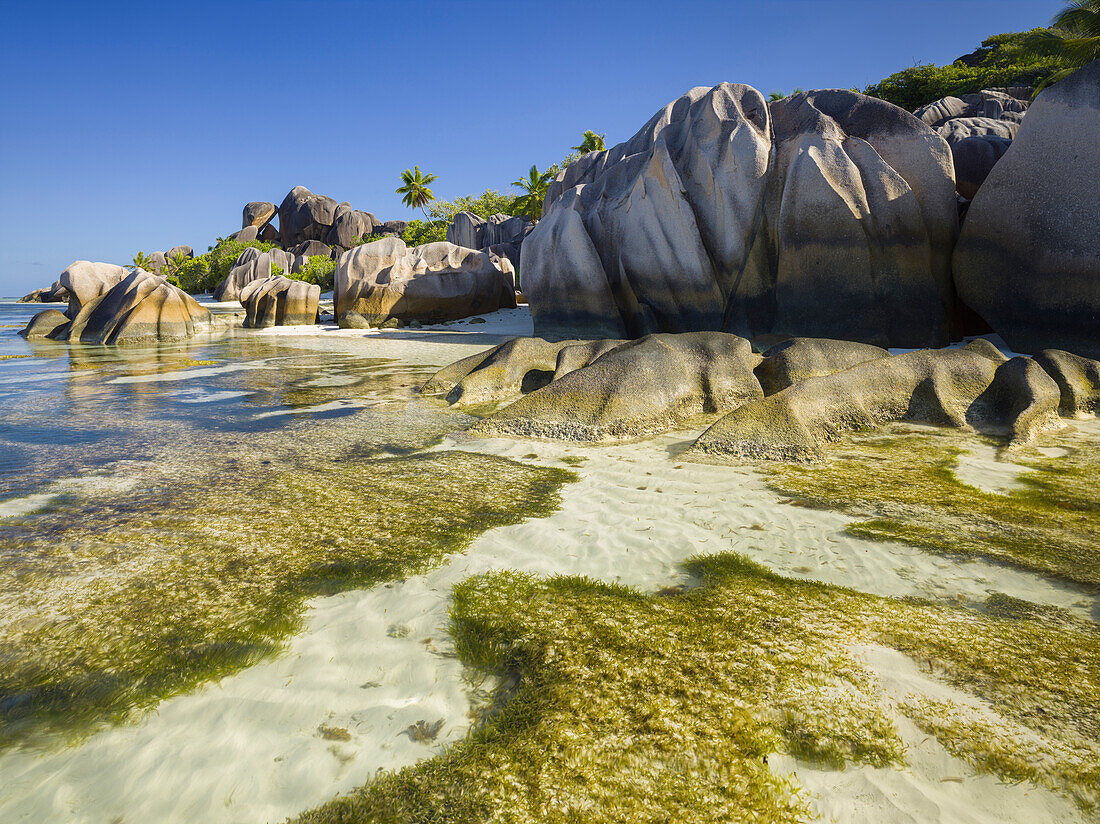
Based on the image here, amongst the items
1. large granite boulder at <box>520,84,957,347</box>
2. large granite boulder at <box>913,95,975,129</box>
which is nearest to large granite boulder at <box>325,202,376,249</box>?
large granite boulder at <box>913,95,975,129</box>

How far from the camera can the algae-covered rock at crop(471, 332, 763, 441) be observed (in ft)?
17.4

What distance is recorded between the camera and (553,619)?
2326mm

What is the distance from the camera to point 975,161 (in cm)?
1014

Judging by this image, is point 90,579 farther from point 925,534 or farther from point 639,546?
point 925,534

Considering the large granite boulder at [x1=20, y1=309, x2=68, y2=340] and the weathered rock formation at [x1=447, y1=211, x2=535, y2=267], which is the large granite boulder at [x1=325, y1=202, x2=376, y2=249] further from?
the large granite boulder at [x1=20, y1=309, x2=68, y2=340]

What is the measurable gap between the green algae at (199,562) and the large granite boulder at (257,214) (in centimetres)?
6459

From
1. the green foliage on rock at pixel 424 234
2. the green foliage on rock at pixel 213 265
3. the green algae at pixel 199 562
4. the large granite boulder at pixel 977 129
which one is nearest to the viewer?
the green algae at pixel 199 562

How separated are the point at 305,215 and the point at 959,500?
61.1 m

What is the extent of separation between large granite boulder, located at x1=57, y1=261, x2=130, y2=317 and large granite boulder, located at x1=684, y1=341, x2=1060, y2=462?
33.0 meters

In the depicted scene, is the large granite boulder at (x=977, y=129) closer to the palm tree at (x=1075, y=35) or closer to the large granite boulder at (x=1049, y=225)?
the palm tree at (x=1075, y=35)

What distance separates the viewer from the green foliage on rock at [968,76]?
30084 mm

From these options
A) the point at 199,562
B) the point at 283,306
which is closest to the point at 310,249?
the point at 283,306

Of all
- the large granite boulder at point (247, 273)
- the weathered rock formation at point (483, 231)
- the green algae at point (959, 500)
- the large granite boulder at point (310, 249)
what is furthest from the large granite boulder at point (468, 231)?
the green algae at point (959, 500)

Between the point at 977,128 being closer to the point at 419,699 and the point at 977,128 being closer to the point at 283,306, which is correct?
the point at 419,699
